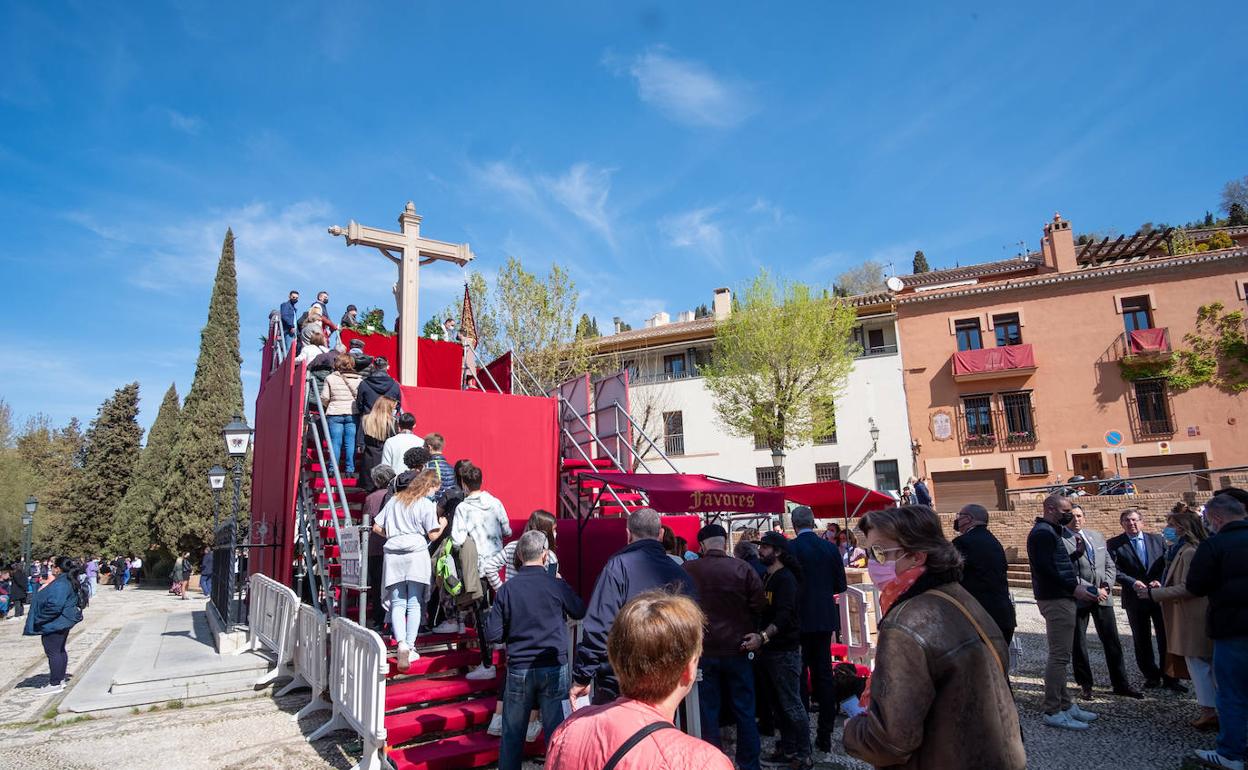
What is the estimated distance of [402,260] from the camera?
9938 mm

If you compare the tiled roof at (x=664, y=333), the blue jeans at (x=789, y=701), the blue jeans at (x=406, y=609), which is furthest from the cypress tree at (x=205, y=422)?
the blue jeans at (x=789, y=701)

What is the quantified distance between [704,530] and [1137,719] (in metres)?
4.37

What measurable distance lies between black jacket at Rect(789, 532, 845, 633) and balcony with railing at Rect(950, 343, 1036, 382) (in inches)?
1036

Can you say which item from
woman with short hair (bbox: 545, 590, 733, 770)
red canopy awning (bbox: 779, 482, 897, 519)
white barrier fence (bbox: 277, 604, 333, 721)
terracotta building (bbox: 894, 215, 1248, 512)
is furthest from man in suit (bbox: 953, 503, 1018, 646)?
terracotta building (bbox: 894, 215, 1248, 512)

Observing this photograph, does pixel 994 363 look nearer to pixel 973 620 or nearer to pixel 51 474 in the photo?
pixel 973 620

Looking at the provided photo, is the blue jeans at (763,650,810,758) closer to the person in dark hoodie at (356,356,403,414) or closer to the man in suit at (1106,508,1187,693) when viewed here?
the man in suit at (1106,508,1187,693)

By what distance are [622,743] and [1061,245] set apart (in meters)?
35.0

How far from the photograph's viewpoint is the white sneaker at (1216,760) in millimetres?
4754

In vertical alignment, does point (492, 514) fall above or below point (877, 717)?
above

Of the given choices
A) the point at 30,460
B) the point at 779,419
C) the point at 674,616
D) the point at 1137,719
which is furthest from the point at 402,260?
the point at 30,460

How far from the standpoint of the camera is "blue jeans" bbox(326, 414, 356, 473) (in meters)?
8.28

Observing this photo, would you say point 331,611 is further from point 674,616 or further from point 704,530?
point 674,616

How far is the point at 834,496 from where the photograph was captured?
40.4 feet

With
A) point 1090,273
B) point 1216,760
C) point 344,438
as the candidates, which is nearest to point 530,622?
point 1216,760
